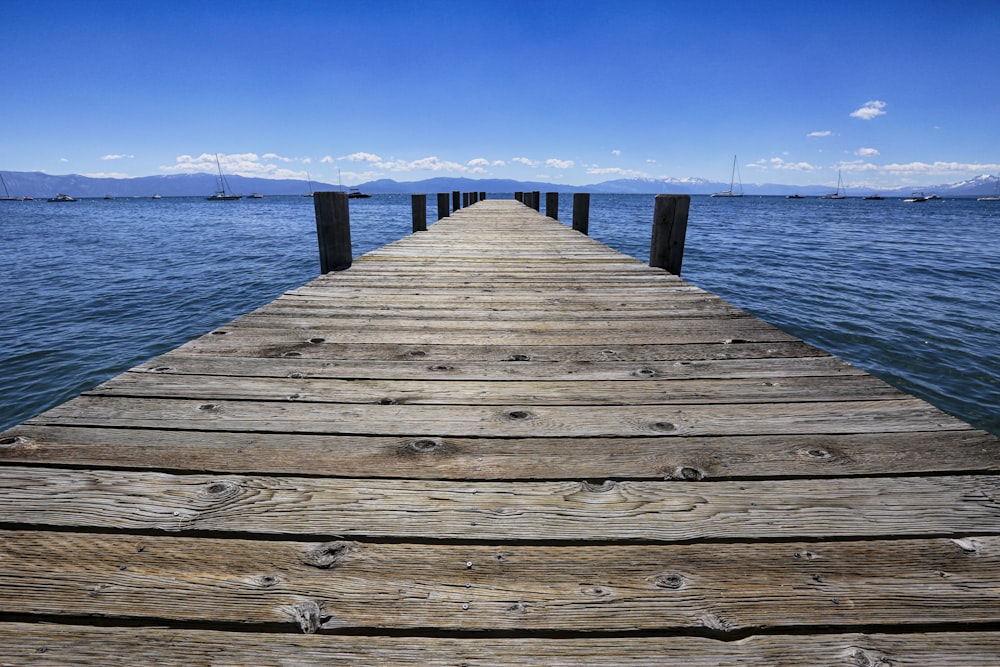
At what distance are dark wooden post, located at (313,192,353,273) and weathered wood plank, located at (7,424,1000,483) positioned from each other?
11.2 feet

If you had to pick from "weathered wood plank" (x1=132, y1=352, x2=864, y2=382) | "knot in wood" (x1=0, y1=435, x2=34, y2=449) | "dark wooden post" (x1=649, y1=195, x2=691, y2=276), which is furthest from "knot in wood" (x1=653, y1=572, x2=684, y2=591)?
"dark wooden post" (x1=649, y1=195, x2=691, y2=276)

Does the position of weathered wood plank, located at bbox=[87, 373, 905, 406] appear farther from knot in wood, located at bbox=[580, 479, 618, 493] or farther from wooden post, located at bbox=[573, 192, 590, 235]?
wooden post, located at bbox=[573, 192, 590, 235]

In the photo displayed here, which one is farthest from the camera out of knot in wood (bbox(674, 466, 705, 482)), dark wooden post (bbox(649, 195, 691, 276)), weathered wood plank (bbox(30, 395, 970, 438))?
dark wooden post (bbox(649, 195, 691, 276))

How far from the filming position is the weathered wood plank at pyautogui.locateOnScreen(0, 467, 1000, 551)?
129cm

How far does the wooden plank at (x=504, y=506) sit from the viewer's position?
1.29m

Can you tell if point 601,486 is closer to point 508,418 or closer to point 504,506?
point 504,506

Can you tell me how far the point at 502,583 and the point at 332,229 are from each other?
4.50 m

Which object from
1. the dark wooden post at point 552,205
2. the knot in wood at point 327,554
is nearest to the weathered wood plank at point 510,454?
the knot in wood at point 327,554

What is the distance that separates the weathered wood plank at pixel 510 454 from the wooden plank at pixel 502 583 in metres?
0.32

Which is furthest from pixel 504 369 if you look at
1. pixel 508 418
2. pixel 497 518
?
pixel 497 518

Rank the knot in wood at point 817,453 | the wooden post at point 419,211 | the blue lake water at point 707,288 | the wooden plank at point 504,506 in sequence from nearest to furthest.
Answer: the wooden plank at point 504,506
the knot in wood at point 817,453
the blue lake water at point 707,288
the wooden post at point 419,211

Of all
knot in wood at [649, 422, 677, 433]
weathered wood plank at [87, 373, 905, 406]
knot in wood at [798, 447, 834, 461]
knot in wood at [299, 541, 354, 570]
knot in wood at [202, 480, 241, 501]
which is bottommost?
knot in wood at [299, 541, 354, 570]

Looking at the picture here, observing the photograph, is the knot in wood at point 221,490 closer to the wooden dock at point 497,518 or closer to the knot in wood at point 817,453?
the wooden dock at point 497,518

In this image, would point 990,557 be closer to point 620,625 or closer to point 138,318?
point 620,625
